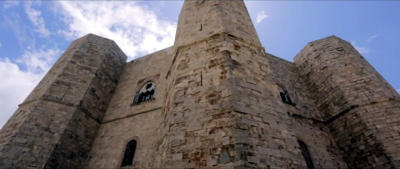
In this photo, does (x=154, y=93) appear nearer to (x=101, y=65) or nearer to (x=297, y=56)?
(x=101, y=65)

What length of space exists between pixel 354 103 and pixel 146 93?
798 centimetres

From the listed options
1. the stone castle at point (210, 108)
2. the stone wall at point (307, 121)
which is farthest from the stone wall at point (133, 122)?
the stone wall at point (307, 121)

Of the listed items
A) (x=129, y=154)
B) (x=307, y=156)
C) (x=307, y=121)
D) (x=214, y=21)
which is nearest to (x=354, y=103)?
(x=307, y=121)

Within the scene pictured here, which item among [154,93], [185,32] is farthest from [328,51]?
[154,93]

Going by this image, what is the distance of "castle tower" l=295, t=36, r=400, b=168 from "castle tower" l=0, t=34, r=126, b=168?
910 centimetres

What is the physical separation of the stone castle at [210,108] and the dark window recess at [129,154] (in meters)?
0.04

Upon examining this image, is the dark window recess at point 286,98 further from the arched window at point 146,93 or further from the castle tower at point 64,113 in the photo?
the castle tower at point 64,113

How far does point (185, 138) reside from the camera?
4.29 m

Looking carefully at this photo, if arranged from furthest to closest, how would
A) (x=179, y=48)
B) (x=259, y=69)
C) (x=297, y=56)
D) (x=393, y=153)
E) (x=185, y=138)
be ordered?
1. (x=297, y=56)
2. (x=179, y=48)
3. (x=393, y=153)
4. (x=259, y=69)
5. (x=185, y=138)

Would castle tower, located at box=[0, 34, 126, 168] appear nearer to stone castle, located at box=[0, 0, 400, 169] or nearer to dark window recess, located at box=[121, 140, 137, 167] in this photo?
stone castle, located at box=[0, 0, 400, 169]

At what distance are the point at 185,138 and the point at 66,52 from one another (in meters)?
9.13

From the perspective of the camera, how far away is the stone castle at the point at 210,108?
13.9ft

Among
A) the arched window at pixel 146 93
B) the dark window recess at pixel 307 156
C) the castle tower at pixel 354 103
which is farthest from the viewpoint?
the arched window at pixel 146 93

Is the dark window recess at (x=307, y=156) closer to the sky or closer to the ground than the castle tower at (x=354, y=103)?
closer to the ground
